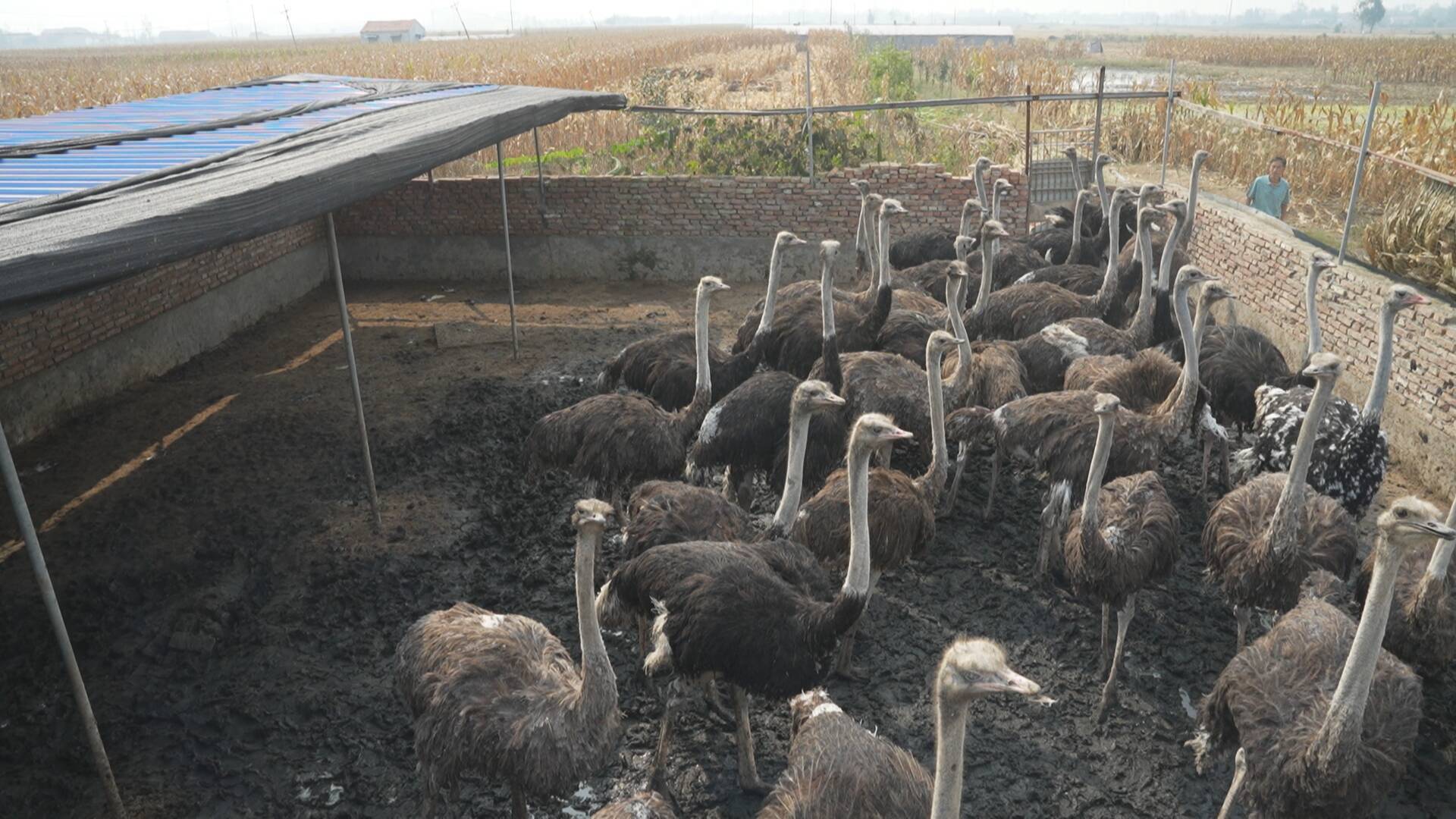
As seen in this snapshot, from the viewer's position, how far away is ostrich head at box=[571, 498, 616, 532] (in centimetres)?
474

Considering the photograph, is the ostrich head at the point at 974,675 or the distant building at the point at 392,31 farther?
the distant building at the point at 392,31

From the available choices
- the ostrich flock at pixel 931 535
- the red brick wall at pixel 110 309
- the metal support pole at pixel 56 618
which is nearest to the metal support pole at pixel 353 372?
the ostrich flock at pixel 931 535

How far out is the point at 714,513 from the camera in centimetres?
640

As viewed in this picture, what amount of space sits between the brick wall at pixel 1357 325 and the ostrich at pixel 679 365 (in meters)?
4.88

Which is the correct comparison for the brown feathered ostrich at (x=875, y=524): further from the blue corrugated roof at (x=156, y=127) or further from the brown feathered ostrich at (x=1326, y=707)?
the blue corrugated roof at (x=156, y=127)

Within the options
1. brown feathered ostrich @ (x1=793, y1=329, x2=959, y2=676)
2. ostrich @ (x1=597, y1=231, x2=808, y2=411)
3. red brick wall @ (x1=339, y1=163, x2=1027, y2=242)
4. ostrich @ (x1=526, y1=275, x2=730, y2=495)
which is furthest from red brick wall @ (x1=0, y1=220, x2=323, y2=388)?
brown feathered ostrich @ (x1=793, y1=329, x2=959, y2=676)

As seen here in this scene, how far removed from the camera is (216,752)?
5.79m

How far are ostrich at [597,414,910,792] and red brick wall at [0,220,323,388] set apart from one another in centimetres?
512

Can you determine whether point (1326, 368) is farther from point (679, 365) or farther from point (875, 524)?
point (679, 365)

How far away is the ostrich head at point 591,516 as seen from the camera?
4.74 meters

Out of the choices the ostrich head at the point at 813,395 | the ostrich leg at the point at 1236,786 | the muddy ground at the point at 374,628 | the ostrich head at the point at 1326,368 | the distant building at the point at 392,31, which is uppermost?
the distant building at the point at 392,31

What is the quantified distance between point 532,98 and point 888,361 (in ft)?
18.9

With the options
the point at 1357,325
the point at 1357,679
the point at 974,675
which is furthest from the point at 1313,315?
the point at 974,675

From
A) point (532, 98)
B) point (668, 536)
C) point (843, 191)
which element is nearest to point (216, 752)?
point (668, 536)
